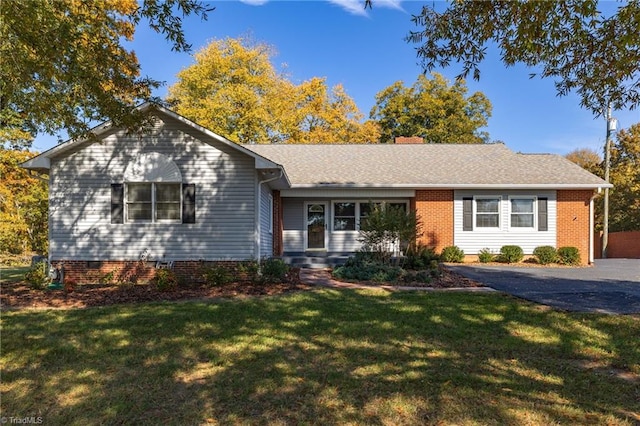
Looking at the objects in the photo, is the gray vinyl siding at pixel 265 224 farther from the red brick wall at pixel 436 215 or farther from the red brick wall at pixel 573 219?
the red brick wall at pixel 573 219

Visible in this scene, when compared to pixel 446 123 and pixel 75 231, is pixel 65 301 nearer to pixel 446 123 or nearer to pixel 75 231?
pixel 75 231

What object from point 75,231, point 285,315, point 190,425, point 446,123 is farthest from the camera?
point 446,123

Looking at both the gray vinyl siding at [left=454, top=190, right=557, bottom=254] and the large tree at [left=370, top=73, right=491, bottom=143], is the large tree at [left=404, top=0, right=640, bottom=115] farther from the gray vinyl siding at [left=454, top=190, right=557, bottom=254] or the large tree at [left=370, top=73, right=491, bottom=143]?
the large tree at [left=370, top=73, right=491, bottom=143]

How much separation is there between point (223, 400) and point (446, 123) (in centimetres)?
3475

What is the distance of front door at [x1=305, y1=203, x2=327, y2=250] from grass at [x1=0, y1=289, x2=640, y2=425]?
883 centimetres

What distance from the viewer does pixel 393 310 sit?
741cm

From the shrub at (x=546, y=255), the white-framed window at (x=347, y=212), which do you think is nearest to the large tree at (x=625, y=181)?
the shrub at (x=546, y=255)

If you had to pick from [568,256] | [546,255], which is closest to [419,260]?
[546,255]

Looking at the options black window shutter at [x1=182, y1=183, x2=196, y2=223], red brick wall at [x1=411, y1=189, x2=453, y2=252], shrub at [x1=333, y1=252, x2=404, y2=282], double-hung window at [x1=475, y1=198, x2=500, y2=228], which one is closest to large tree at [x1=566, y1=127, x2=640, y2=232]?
double-hung window at [x1=475, y1=198, x2=500, y2=228]

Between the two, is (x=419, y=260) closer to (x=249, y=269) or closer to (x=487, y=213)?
(x=487, y=213)

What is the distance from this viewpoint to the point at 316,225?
16.5m

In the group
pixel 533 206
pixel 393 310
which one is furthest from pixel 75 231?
pixel 533 206

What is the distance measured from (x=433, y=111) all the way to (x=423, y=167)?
64.9 feet

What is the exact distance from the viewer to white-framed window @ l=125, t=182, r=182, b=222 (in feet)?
38.1
